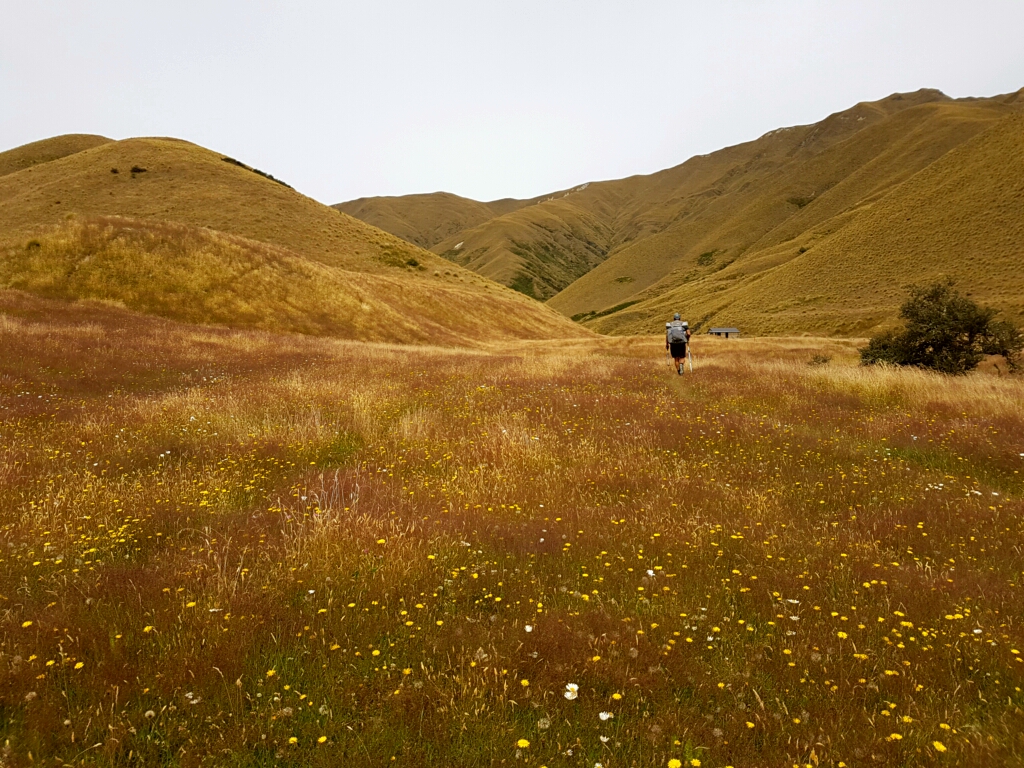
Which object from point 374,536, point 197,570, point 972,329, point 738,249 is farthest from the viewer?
point 738,249

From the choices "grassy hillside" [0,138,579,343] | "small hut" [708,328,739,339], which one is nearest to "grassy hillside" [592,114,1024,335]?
"small hut" [708,328,739,339]

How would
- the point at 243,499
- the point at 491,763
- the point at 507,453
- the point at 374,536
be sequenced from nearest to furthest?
the point at 491,763, the point at 374,536, the point at 243,499, the point at 507,453

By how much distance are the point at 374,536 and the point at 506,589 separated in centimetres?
160

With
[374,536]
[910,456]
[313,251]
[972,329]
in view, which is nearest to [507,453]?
[374,536]

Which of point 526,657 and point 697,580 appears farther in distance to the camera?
point 697,580

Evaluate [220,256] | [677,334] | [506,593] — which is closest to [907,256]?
[677,334]

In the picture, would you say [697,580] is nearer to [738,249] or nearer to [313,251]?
[313,251]

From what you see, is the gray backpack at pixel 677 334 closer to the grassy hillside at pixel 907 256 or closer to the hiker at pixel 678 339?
the hiker at pixel 678 339

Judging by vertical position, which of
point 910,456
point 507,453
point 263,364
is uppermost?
point 263,364

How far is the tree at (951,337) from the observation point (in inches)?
755

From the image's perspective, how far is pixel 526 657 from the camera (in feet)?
11.9

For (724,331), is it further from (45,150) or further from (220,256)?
(45,150)

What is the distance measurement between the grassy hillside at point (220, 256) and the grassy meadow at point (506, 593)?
30.4 meters

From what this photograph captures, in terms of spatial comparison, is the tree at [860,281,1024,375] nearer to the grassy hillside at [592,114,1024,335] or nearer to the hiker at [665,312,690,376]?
the hiker at [665,312,690,376]
